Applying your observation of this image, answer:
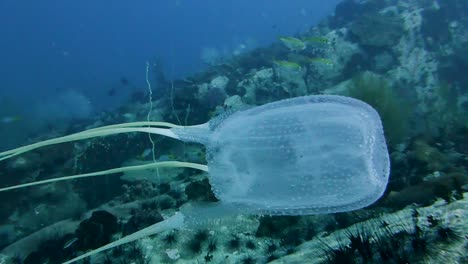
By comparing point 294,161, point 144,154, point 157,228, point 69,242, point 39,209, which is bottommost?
point 69,242

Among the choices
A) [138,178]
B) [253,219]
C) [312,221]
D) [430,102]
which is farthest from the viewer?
[430,102]

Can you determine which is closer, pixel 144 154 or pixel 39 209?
pixel 39 209

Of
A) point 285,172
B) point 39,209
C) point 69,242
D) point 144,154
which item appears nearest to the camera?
point 285,172

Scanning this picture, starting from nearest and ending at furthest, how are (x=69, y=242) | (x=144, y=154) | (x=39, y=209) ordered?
(x=69, y=242) → (x=39, y=209) → (x=144, y=154)

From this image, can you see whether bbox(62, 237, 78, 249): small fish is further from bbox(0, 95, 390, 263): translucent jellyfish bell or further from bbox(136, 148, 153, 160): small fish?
bbox(136, 148, 153, 160): small fish

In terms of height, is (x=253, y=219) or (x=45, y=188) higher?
(x=45, y=188)

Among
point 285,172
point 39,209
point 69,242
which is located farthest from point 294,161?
point 39,209

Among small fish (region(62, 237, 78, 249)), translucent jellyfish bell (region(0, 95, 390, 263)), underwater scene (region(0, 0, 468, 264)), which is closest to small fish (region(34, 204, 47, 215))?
underwater scene (region(0, 0, 468, 264))

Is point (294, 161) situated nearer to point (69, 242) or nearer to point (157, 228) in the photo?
point (157, 228)

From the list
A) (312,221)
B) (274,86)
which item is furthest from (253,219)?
(274,86)

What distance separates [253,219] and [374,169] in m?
3.04

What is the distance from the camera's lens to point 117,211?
23.9 ft

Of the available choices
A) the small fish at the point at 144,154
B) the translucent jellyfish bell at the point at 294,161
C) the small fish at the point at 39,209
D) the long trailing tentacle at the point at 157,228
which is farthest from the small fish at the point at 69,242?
the small fish at the point at 144,154

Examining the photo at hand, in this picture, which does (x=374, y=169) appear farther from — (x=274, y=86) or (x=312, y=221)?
(x=274, y=86)
